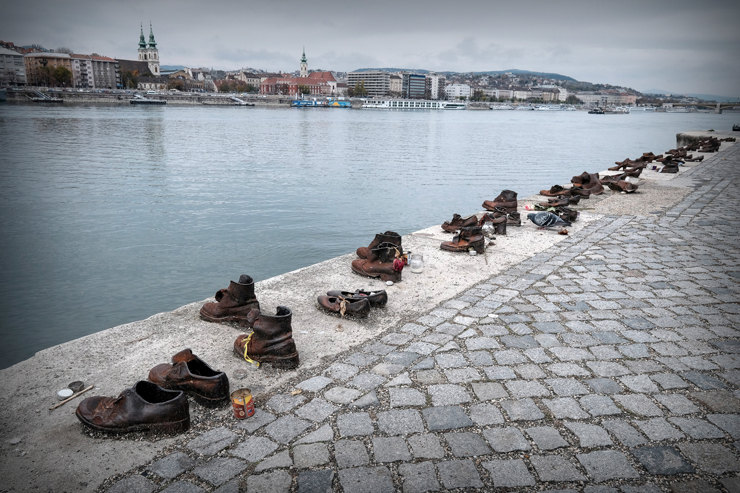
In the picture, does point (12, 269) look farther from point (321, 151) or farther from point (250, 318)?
point (321, 151)

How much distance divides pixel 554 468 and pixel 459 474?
56 cm

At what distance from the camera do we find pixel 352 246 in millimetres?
10477

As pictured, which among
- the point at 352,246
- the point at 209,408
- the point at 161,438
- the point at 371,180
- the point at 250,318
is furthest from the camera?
the point at 371,180

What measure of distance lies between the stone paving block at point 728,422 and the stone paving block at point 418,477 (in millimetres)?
1947

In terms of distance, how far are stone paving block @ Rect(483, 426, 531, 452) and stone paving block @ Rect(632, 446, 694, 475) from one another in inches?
25.4

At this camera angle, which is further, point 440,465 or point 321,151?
point 321,151

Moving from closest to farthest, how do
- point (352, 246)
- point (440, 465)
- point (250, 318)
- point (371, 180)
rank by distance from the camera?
point (440, 465)
point (250, 318)
point (352, 246)
point (371, 180)

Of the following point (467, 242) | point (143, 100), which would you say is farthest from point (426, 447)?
point (143, 100)

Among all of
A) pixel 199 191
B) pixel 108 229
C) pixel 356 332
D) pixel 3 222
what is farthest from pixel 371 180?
pixel 356 332

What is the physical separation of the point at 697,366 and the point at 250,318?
12.2 feet

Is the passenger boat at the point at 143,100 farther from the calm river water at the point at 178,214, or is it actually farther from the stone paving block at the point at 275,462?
the stone paving block at the point at 275,462

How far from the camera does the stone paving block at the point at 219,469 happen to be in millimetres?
2518

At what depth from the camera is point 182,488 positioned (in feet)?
8.02

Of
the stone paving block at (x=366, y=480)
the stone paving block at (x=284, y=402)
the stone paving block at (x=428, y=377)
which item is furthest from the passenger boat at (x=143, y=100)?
the stone paving block at (x=366, y=480)
